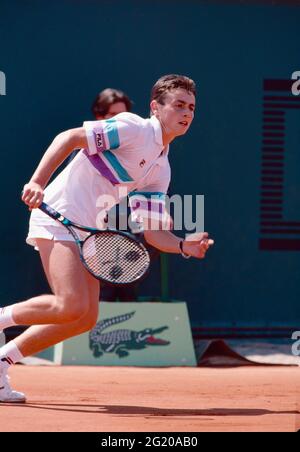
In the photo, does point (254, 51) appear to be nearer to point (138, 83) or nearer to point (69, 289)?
point (138, 83)

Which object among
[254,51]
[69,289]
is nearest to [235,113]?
[254,51]

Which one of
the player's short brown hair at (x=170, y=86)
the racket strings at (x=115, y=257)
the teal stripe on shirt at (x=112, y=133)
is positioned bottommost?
the racket strings at (x=115, y=257)

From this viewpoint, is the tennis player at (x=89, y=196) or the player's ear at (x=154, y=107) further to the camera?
the player's ear at (x=154, y=107)

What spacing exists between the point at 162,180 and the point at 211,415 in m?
1.12

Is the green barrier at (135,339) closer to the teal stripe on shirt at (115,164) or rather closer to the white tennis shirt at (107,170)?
the white tennis shirt at (107,170)

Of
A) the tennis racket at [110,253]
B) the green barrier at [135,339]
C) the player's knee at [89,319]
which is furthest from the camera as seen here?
the green barrier at [135,339]

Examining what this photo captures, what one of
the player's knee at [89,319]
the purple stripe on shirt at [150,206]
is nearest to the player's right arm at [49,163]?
the purple stripe on shirt at [150,206]

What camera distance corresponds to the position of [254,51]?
336 inches

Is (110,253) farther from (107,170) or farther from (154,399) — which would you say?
(154,399)

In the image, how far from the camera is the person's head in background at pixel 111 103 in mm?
7680

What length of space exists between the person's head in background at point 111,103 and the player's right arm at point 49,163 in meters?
2.39

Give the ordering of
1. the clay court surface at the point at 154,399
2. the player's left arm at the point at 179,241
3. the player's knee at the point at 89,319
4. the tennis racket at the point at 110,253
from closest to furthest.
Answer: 1. the clay court surface at the point at 154,399
2. the player's left arm at the point at 179,241
3. the tennis racket at the point at 110,253
4. the player's knee at the point at 89,319

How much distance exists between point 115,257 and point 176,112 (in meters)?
0.72

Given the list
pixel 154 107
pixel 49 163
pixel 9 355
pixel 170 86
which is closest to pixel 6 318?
pixel 9 355
